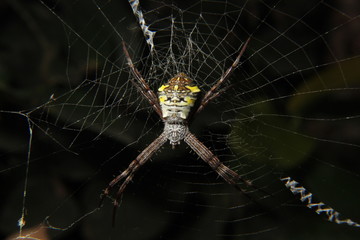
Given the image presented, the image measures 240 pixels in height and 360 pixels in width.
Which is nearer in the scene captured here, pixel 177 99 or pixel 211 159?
pixel 177 99

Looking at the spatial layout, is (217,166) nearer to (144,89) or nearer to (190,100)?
(190,100)

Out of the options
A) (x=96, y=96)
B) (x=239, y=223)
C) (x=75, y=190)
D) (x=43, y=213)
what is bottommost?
(x=239, y=223)

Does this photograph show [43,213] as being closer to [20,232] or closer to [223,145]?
[20,232]

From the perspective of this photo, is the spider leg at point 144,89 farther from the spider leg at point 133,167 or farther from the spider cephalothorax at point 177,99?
the spider leg at point 133,167

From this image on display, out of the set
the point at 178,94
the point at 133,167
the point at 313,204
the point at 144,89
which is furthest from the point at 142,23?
the point at 313,204

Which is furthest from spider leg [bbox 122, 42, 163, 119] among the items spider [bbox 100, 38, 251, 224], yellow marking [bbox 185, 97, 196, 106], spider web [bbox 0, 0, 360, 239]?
yellow marking [bbox 185, 97, 196, 106]

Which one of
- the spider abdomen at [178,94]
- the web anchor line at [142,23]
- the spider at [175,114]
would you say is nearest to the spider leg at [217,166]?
the spider at [175,114]

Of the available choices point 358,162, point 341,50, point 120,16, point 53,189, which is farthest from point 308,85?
point 53,189
